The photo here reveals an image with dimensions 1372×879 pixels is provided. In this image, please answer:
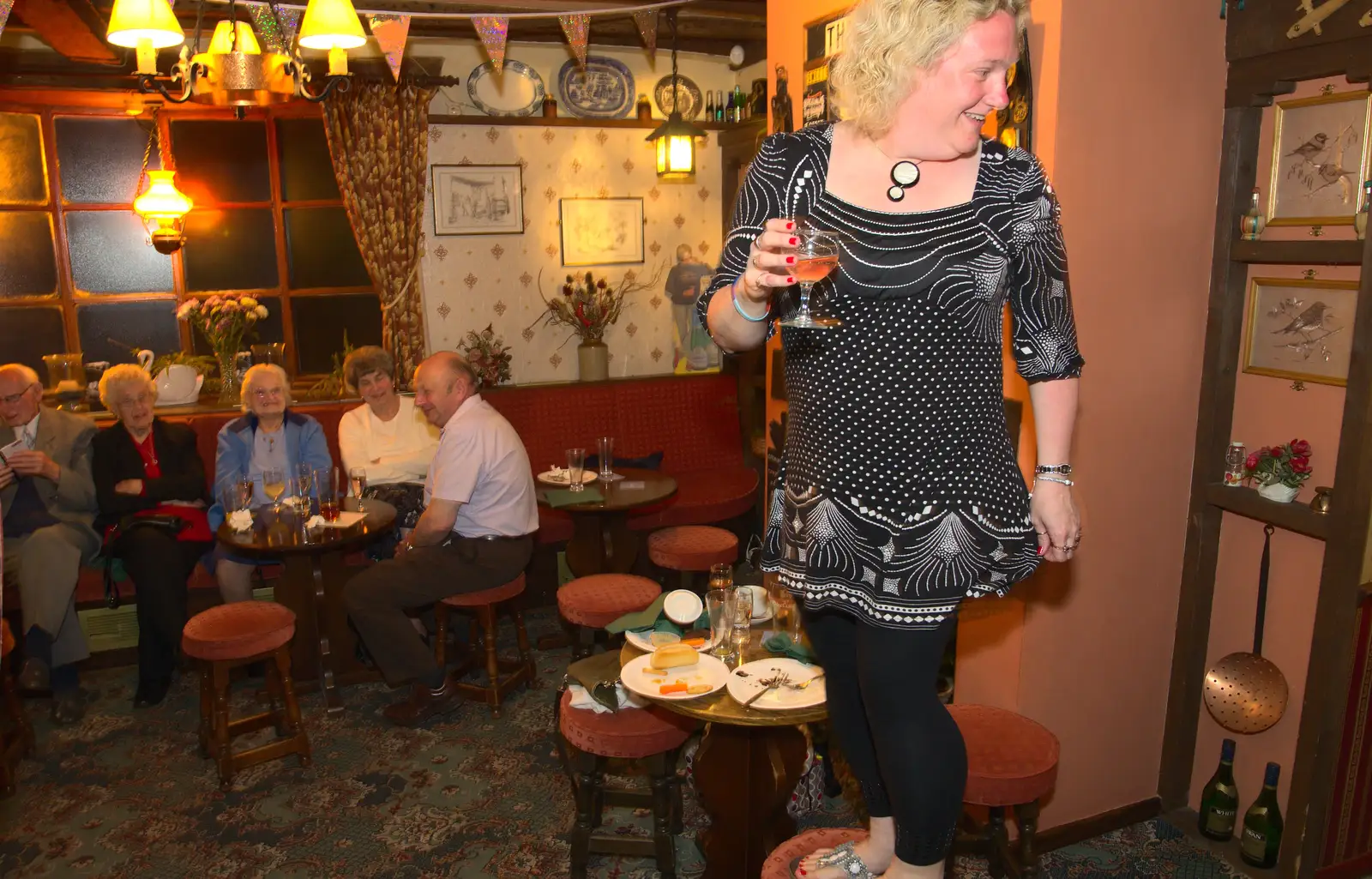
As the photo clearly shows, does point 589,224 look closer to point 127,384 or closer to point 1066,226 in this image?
point 127,384

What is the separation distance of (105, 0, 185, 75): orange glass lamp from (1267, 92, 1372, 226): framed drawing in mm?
3381

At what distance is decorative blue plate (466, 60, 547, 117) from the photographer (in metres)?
6.34

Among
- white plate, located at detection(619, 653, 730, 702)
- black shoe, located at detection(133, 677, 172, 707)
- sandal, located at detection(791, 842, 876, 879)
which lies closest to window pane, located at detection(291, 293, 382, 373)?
black shoe, located at detection(133, 677, 172, 707)

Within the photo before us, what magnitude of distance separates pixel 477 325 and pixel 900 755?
5.31 meters

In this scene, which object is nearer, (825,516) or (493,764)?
(825,516)

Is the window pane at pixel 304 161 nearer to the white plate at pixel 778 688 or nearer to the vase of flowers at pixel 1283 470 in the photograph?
the white plate at pixel 778 688

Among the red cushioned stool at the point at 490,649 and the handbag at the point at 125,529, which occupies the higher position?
the handbag at the point at 125,529

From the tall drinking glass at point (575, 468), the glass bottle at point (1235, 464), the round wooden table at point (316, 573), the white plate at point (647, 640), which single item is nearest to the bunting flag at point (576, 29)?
the tall drinking glass at point (575, 468)

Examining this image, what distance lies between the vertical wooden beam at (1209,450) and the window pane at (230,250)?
17.2 feet

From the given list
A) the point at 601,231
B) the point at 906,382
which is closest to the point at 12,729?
the point at 906,382

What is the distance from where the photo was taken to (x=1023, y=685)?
3.18 meters

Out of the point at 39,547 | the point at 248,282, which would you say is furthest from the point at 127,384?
the point at 248,282

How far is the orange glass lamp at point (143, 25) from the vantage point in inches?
125

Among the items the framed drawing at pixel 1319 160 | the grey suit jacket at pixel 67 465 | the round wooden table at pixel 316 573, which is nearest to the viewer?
the framed drawing at pixel 1319 160
